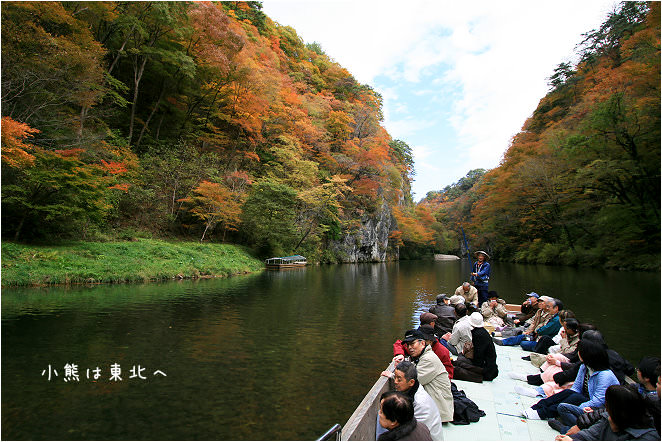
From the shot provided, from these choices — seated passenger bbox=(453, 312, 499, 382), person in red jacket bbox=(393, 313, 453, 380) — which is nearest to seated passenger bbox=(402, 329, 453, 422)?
person in red jacket bbox=(393, 313, 453, 380)

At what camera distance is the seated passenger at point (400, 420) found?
259 cm

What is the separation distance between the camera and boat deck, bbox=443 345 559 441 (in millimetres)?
3594

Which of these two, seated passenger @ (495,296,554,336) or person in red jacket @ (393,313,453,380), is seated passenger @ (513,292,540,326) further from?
person in red jacket @ (393,313,453,380)

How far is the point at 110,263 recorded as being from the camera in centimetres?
1474

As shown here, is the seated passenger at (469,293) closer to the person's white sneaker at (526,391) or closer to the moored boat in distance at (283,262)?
the person's white sneaker at (526,391)

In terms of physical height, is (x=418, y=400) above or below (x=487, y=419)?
above

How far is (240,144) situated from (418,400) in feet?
92.1

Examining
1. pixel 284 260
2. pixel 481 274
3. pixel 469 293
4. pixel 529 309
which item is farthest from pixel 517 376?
pixel 284 260

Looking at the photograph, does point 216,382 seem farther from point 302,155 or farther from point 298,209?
point 302,155

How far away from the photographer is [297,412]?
4555 mm

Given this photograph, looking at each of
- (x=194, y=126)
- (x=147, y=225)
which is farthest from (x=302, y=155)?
(x=147, y=225)

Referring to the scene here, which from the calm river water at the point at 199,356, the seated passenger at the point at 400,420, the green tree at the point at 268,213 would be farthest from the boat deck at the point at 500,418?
the green tree at the point at 268,213

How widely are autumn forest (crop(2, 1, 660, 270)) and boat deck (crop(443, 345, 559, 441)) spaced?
14.7 meters

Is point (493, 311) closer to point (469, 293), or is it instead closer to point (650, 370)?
point (469, 293)
